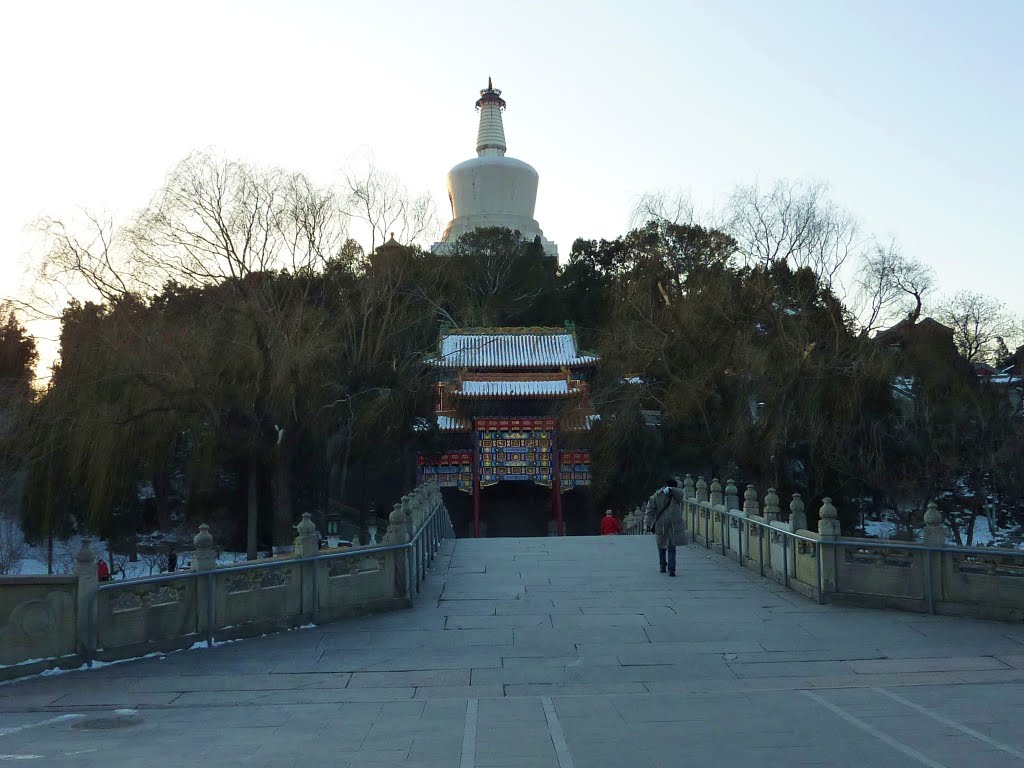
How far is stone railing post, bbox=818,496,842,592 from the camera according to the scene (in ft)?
32.2

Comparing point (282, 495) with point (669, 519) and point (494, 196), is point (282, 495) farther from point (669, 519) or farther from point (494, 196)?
point (494, 196)

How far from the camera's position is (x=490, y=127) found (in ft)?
181

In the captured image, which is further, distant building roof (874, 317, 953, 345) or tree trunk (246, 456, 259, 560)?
distant building roof (874, 317, 953, 345)

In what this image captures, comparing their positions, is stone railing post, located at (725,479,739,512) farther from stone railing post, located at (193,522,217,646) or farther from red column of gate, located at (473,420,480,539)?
red column of gate, located at (473,420,480,539)

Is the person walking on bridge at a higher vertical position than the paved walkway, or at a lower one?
higher

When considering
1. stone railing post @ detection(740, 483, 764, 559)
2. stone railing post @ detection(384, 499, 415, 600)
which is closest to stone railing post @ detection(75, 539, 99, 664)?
stone railing post @ detection(384, 499, 415, 600)

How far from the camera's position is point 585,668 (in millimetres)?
7418

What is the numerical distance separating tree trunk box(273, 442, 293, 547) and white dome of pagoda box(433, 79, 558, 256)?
28.4 metres

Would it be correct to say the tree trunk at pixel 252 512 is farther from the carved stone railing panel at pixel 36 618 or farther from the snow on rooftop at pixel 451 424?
the carved stone railing panel at pixel 36 618

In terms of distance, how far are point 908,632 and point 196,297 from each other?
18744 mm

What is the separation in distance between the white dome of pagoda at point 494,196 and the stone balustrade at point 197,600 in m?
41.4

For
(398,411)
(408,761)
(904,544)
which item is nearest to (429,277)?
(398,411)

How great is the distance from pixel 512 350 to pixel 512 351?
0.24ft

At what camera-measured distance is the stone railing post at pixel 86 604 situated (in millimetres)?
7430
